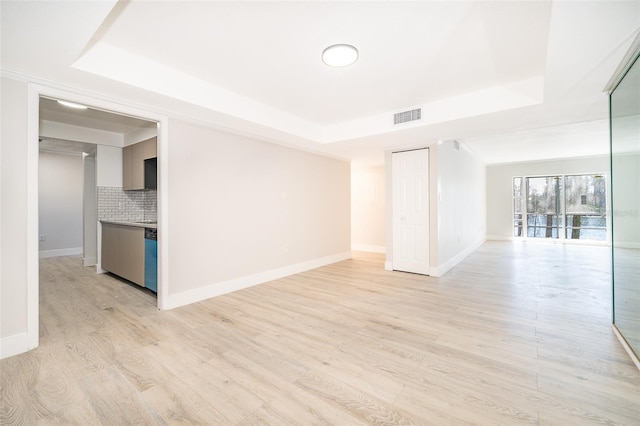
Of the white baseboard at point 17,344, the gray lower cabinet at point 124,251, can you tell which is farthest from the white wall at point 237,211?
the white baseboard at point 17,344

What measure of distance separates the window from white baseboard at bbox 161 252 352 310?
779 cm

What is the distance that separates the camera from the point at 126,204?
5344mm

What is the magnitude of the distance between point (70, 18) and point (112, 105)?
4.37 feet

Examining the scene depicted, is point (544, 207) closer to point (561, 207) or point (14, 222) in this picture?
point (561, 207)

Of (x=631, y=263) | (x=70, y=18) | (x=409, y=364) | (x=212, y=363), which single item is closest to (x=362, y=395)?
(x=409, y=364)

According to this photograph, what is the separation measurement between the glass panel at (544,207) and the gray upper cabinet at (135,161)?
35.8 ft

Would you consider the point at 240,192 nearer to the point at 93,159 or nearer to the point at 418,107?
the point at 418,107

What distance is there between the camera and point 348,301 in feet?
11.8

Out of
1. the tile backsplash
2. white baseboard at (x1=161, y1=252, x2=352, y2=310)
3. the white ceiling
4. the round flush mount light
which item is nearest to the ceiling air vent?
the white ceiling

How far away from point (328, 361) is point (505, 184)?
10.00m

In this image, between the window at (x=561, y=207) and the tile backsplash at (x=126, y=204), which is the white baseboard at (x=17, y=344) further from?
the window at (x=561, y=207)

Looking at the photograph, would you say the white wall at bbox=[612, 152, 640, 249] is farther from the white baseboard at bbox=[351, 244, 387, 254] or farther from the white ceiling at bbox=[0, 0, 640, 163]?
the white baseboard at bbox=[351, 244, 387, 254]

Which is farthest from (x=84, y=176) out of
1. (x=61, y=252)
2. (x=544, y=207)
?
(x=544, y=207)

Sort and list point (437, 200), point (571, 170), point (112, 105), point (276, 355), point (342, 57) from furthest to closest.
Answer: point (571, 170)
point (437, 200)
point (112, 105)
point (342, 57)
point (276, 355)
